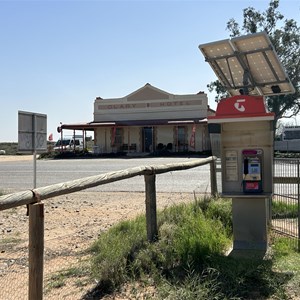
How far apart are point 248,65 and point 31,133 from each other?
218 inches

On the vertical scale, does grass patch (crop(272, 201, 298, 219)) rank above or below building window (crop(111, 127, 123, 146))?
below

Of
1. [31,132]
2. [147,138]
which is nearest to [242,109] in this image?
[31,132]

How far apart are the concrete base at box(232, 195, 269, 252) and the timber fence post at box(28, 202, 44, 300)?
280 cm

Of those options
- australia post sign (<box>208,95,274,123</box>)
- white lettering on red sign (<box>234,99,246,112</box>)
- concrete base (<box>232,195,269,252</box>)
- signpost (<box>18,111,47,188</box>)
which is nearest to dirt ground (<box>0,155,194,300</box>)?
signpost (<box>18,111,47,188</box>)

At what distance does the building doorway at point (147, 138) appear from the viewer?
39.5 metres

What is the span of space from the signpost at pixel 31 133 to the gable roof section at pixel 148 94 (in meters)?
30.2

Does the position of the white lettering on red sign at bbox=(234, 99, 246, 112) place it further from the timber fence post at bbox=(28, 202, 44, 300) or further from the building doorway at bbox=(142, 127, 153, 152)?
the building doorway at bbox=(142, 127, 153, 152)

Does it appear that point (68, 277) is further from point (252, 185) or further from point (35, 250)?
point (252, 185)

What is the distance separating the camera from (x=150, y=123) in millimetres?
38125

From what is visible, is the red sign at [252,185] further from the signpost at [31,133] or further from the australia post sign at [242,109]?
the signpost at [31,133]

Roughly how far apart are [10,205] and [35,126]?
654cm

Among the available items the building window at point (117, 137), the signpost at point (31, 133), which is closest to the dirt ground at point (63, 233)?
the signpost at point (31, 133)

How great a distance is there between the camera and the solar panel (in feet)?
17.2

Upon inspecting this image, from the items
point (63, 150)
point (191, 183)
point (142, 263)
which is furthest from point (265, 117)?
point (63, 150)
